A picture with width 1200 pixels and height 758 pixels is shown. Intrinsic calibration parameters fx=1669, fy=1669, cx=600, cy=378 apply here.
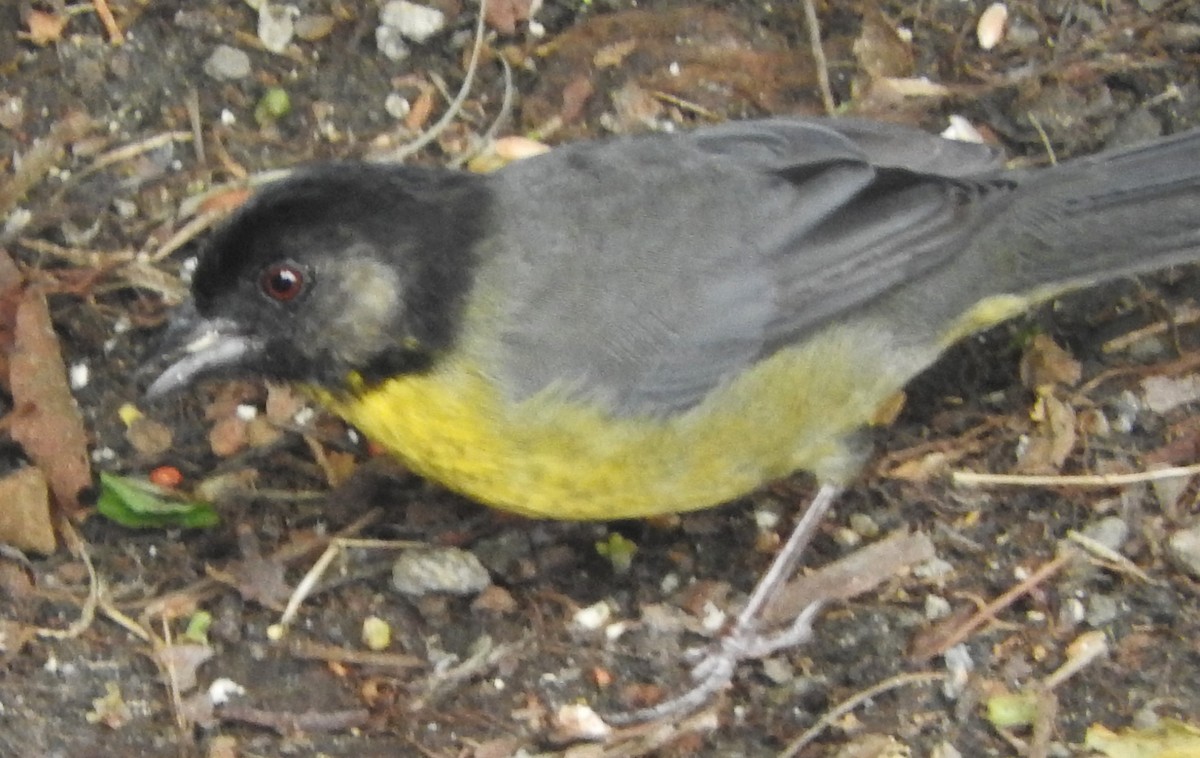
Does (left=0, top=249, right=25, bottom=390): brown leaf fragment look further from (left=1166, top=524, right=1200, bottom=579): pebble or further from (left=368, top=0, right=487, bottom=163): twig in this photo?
(left=1166, top=524, right=1200, bottom=579): pebble

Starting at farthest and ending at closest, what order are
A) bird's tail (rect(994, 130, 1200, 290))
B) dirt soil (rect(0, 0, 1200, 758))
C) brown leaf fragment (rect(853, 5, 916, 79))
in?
brown leaf fragment (rect(853, 5, 916, 79)), bird's tail (rect(994, 130, 1200, 290)), dirt soil (rect(0, 0, 1200, 758))

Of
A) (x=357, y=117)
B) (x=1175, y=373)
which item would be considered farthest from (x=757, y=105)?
(x=1175, y=373)

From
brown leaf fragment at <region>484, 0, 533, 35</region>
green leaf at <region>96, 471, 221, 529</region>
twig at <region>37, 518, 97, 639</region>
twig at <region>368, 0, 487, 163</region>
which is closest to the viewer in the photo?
twig at <region>37, 518, 97, 639</region>

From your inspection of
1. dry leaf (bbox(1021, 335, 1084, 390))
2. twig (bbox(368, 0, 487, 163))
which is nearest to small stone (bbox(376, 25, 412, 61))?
twig (bbox(368, 0, 487, 163))

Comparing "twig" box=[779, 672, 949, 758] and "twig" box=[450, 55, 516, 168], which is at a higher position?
"twig" box=[450, 55, 516, 168]

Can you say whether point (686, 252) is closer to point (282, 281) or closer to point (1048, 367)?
point (282, 281)

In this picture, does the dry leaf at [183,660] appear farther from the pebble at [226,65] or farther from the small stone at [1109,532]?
the small stone at [1109,532]

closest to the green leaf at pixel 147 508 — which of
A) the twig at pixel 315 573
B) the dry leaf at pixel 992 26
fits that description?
the twig at pixel 315 573

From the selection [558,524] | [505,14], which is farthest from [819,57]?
[558,524]
